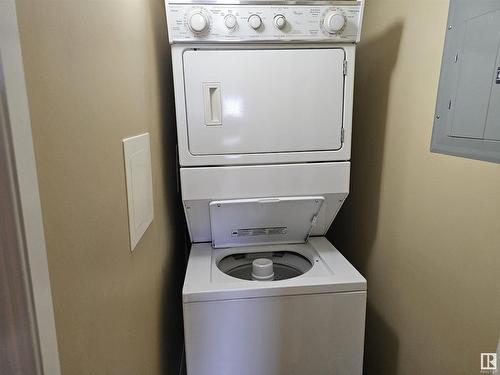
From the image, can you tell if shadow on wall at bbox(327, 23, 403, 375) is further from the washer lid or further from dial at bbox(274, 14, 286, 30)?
dial at bbox(274, 14, 286, 30)

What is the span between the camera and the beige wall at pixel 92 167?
1.69 feet

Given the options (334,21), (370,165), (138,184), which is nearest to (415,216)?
(370,165)

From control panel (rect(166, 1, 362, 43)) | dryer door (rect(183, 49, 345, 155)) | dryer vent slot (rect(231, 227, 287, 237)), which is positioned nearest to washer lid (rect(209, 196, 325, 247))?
dryer vent slot (rect(231, 227, 287, 237))

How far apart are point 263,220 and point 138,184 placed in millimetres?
787

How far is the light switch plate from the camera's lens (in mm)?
951

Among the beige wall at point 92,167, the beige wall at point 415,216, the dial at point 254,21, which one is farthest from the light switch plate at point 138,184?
the beige wall at point 415,216

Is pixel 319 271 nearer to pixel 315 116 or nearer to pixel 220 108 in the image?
pixel 315 116

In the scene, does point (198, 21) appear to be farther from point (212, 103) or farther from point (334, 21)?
point (334, 21)

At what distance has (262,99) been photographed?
1428mm

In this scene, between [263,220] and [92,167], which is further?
[263,220]

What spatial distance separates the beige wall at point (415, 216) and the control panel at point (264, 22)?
312 millimetres

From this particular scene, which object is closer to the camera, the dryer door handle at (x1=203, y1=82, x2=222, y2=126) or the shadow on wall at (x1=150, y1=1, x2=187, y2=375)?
the dryer door handle at (x1=203, y1=82, x2=222, y2=126)

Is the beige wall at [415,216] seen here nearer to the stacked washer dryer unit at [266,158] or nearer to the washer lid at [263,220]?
the stacked washer dryer unit at [266,158]

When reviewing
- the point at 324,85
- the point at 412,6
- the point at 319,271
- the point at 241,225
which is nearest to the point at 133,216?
the point at 241,225
